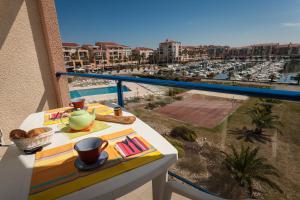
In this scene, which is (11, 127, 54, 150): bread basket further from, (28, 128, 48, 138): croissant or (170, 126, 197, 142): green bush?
(170, 126, 197, 142): green bush

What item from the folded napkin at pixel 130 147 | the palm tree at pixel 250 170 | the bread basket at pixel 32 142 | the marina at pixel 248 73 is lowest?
the marina at pixel 248 73

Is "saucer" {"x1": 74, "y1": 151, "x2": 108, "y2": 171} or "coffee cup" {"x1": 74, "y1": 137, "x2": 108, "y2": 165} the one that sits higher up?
"coffee cup" {"x1": 74, "y1": 137, "x2": 108, "y2": 165}

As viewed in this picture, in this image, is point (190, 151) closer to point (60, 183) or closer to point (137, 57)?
point (60, 183)

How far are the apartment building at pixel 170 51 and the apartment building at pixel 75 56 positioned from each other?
25.4m

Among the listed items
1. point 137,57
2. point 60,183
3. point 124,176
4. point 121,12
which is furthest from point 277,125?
point 137,57

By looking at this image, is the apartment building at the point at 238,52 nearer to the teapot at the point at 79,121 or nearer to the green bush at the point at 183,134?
the green bush at the point at 183,134

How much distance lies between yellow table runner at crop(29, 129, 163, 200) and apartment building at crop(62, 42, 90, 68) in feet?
130

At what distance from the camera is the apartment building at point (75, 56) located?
3688cm

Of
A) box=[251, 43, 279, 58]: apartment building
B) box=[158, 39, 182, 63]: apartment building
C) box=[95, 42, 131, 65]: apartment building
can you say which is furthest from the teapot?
box=[251, 43, 279, 58]: apartment building

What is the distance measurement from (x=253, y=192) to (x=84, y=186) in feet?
13.3

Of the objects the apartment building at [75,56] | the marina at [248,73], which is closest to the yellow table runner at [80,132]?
the marina at [248,73]

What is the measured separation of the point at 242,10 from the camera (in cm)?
3484

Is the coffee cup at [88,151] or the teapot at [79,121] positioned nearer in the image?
the coffee cup at [88,151]

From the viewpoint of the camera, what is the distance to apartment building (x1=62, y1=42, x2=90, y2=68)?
121ft
